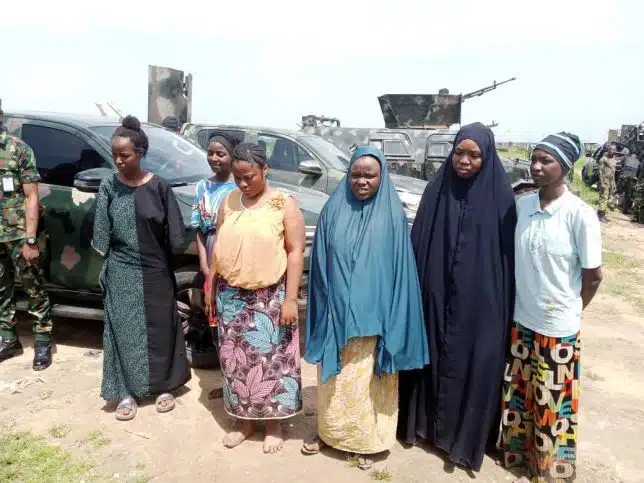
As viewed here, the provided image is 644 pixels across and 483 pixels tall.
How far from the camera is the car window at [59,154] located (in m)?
4.27

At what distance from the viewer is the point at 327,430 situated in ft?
9.82

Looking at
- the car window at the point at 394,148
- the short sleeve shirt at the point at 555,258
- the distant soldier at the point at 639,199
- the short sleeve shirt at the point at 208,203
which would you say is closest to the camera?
the short sleeve shirt at the point at 555,258

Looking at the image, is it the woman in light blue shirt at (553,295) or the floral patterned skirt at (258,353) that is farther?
the floral patterned skirt at (258,353)

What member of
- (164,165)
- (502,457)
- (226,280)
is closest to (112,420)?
(226,280)

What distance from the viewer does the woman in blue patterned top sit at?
344 centimetres

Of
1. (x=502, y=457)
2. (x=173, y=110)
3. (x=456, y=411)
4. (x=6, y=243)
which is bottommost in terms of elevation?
(x=502, y=457)

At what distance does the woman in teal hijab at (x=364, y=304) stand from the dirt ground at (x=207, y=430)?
38 cm

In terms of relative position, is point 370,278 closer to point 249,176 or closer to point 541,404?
point 249,176

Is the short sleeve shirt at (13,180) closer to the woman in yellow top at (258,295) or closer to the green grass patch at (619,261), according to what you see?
the woman in yellow top at (258,295)

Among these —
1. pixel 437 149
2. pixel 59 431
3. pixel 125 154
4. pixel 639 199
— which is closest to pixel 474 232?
pixel 125 154

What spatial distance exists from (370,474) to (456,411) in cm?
58

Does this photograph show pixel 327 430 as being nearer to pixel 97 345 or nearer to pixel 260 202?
pixel 260 202

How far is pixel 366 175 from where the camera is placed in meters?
2.68

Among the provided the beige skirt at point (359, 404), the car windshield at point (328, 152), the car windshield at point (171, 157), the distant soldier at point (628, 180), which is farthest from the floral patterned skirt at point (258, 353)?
the distant soldier at point (628, 180)
